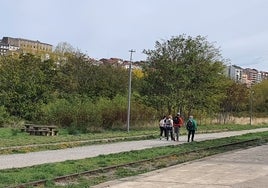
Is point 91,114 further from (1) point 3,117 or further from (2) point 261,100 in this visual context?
(2) point 261,100

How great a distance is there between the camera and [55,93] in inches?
2395

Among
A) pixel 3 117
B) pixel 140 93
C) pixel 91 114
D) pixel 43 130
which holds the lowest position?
pixel 43 130

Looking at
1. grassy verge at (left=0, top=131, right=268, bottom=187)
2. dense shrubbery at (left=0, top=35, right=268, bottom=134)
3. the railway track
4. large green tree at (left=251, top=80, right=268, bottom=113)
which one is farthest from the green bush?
large green tree at (left=251, top=80, right=268, bottom=113)

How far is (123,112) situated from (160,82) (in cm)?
460

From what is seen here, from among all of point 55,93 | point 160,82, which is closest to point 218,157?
point 160,82

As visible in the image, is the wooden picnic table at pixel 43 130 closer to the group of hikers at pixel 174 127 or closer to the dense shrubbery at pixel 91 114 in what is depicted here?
the dense shrubbery at pixel 91 114

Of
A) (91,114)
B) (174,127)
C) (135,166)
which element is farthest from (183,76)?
(135,166)

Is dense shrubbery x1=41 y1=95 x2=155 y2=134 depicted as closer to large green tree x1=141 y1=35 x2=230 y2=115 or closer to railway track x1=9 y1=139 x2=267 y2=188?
large green tree x1=141 y1=35 x2=230 y2=115

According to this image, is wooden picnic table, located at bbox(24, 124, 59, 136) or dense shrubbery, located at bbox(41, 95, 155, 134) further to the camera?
dense shrubbery, located at bbox(41, 95, 155, 134)

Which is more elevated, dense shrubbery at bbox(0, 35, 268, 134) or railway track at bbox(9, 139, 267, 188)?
dense shrubbery at bbox(0, 35, 268, 134)

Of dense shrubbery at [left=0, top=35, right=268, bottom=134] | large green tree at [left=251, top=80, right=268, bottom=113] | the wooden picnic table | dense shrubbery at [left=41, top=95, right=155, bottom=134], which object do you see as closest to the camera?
the wooden picnic table

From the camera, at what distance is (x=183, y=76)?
47375 millimetres

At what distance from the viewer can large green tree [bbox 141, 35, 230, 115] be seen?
155 ft

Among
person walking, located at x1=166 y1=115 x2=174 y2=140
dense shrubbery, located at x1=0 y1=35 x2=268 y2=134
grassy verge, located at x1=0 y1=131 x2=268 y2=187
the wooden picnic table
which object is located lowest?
grassy verge, located at x1=0 y1=131 x2=268 y2=187
